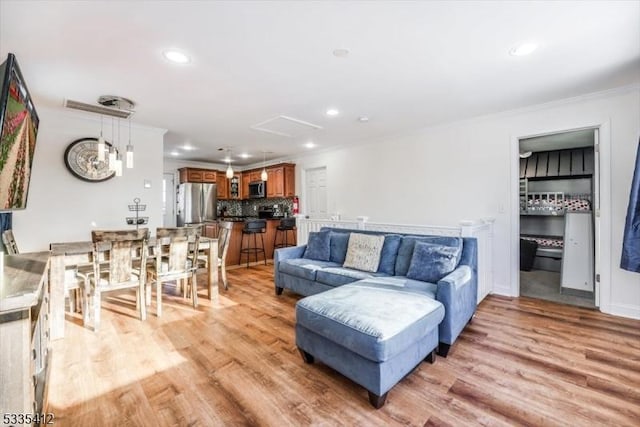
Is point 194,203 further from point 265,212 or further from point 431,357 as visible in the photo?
point 431,357

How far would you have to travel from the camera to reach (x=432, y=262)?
2.80 m

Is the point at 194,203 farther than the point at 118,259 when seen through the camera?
Yes

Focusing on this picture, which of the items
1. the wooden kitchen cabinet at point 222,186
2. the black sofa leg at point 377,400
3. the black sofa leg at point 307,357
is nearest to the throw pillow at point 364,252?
the black sofa leg at point 307,357

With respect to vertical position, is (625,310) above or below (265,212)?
below

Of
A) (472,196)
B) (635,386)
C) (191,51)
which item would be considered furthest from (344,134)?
(635,386)

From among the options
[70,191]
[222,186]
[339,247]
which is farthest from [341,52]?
[222,186]

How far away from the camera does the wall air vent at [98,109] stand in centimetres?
331

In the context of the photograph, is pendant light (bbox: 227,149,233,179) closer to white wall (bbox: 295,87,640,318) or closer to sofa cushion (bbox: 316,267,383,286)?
white wall (bbox: 295,87,640,318)

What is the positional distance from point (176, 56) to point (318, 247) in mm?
2668

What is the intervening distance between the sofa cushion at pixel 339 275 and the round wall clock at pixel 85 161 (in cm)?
321

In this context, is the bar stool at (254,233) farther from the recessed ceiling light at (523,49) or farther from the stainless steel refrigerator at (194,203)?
the recessed ceiling light at (523,49)

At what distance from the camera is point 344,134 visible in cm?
499

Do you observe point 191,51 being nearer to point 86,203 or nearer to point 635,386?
point 86,203

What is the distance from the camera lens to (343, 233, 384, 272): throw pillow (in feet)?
10.9
